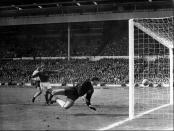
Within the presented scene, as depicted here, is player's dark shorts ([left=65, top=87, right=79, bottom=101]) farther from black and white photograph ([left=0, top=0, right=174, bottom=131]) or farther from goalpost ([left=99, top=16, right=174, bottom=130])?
black and white photograph ([left=0, top=0, right=174, bottom=131])

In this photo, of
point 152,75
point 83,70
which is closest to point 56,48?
point 83,70

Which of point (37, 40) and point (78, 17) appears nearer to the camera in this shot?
point (78, 17)

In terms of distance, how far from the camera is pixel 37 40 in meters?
47.4

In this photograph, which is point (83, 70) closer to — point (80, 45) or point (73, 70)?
point (73, 70)

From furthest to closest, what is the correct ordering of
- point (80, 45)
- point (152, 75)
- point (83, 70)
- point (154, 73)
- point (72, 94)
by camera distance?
1. point (80, 45)
2. point (83, 70)
3. point (152, 75)
4. point (154, 73)
5. point (72, 94)

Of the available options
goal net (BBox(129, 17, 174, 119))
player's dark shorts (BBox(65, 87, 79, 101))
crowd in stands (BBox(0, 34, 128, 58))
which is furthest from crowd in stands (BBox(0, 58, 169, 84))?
player's dark shorts (BBox(65, 87, 79, 101))

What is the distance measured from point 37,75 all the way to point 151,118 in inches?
233

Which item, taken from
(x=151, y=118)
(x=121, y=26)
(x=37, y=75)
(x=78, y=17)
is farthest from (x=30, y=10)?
(x=151, y=118)

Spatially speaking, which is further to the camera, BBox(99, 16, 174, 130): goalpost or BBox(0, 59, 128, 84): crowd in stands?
BBox(0, 59, 128, 84): crowd in stands

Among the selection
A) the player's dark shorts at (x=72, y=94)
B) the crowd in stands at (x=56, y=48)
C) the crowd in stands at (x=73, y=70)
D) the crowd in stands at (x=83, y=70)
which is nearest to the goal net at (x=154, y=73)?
the crowd in stands at (x=83, y=70)

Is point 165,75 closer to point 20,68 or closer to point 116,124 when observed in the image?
point 20,68

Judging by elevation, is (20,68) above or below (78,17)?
below

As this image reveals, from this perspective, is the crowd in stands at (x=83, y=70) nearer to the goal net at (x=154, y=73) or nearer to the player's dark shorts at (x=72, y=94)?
the goal net at (x=154, y=73)

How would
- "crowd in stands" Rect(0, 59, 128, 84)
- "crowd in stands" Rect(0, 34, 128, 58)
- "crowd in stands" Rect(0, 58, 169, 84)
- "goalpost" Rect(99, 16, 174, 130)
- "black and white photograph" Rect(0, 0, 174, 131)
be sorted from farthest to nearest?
"crowd in stands" Rect(0, 34, 128, 58) → "crowd in stands" Rect(0, 59, 128, 84) → "black and white photograph" Rect(0, 0, 174, 131) → "crowd in stands" Rect(0, 58, 169, 84) → "goalpost" Rect(99, 16, 174, 130)
